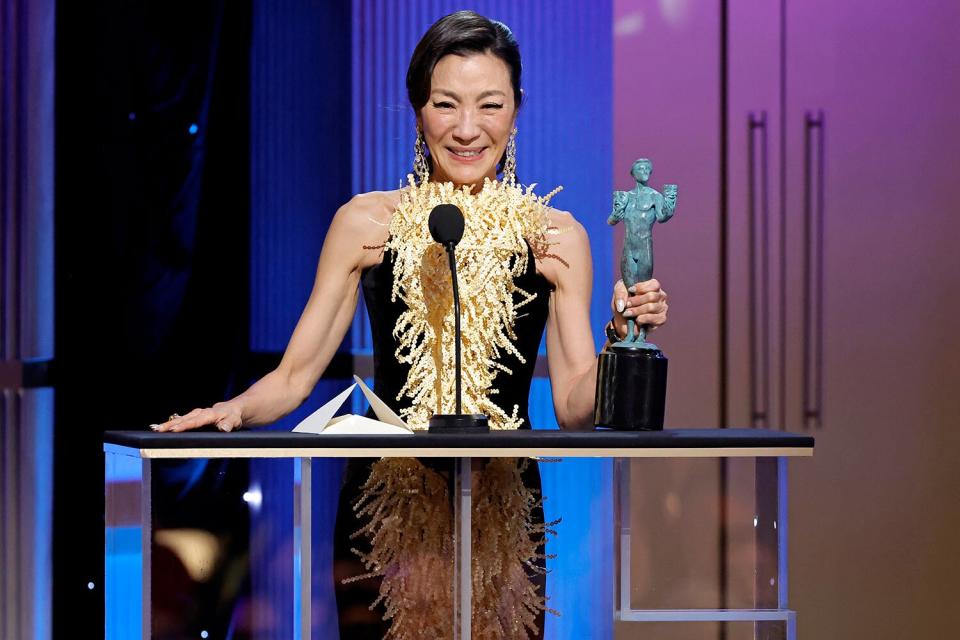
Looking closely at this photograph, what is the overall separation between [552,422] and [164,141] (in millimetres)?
1286

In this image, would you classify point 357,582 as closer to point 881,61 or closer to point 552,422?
point 552,422

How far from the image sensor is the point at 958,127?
3.86m

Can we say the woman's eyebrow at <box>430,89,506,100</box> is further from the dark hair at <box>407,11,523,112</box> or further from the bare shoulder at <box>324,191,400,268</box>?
the bare shoulder at <box>324,191,400,268</box>

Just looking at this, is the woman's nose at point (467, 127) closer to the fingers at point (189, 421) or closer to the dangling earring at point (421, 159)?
the dangling earring at point (421, 159)

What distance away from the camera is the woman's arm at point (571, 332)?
241 centimetres

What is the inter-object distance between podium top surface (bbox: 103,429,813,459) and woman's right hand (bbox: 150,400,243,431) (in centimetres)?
10

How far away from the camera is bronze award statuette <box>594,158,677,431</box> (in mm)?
1921

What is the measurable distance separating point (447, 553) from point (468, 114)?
1.06 meters

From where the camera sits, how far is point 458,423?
6.11 ft

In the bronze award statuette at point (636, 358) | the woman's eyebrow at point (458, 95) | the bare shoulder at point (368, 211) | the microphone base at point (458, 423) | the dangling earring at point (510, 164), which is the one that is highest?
the woman's eyebrow at point (458, 95)

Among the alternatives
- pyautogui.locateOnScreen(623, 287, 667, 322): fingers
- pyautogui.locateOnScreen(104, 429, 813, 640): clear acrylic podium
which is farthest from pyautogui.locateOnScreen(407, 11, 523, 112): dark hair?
pyautogui.locateOnScreen(104, 429, 813, 640): clear acrylic podium

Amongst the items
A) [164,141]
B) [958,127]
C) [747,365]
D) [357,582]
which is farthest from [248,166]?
[958,127]

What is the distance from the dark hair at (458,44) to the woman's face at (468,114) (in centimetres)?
1

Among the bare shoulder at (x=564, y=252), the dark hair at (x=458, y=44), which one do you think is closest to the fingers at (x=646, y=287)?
the bare shoulder at (x=564, y=252)
